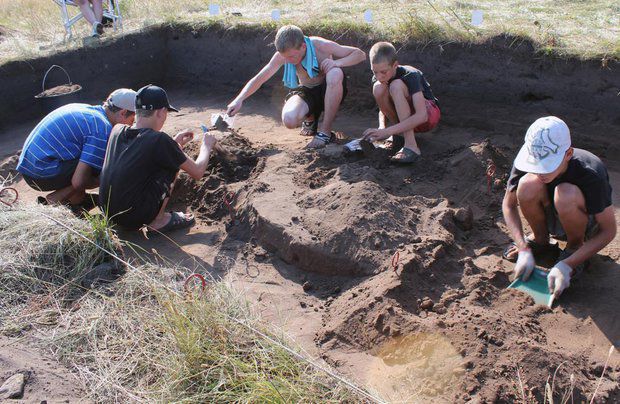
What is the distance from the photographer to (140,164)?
14.1ft

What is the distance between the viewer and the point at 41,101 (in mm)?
6910

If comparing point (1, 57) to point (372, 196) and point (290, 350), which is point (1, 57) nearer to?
point (372, 196)

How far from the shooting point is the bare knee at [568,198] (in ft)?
11.3

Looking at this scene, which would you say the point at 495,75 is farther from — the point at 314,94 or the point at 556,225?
the point at 556,225

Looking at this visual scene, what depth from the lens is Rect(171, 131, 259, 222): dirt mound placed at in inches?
196

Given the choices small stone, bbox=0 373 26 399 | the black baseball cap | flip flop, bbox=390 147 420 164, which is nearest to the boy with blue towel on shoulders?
flip flop, bbox=390 147 420 164

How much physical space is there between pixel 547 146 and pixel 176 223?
8.74 feet

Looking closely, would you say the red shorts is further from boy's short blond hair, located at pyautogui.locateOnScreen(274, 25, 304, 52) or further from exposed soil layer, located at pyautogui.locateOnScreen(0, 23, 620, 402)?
boy's short blond hair, located at pyautogui.locateOnScreen(274, 25, 304, 52)

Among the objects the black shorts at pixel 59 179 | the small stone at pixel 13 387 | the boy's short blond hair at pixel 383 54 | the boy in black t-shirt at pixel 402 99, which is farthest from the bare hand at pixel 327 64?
the small stone at pixel 13 387

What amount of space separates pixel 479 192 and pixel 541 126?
1.36 meters

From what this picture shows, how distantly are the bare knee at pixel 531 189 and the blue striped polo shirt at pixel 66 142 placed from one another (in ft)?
9.75

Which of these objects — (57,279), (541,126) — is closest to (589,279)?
(541,126)

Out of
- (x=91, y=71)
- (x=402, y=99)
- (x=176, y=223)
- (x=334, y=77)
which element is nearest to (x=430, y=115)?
(x=402, y=99)

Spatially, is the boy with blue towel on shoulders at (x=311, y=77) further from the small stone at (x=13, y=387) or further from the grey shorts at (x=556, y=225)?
the small stone at (x=13, y=387)
